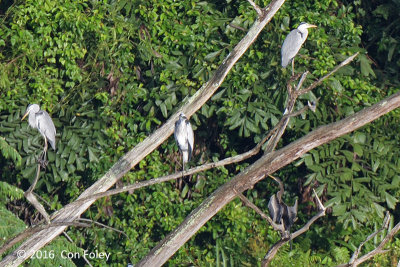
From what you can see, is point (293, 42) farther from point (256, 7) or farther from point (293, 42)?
point (256, 7)

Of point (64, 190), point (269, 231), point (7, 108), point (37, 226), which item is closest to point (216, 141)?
point (269, 231)

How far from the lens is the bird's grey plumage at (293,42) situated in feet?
19.1

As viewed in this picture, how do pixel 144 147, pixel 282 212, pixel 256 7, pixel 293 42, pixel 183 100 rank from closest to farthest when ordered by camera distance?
pixel 282 212 < pixel 256 7 < pixel 144 147 < pixel 293 42 < pixel 183 100

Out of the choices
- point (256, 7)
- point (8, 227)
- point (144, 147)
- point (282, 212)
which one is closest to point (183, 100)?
point (144, 147)

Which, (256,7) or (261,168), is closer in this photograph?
(261,168)

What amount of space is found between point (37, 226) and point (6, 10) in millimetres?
2975

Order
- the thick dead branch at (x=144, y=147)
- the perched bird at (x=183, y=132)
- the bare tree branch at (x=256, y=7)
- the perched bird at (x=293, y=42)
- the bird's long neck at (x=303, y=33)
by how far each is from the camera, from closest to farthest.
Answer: the bare tree branch at (x=256, y=7), the thick dead branch at (x=144, y=147), the perched bird at (x=183, y=132), the perched bird at (x=293, y=42), the bird's long neck at (x=303, y=33)

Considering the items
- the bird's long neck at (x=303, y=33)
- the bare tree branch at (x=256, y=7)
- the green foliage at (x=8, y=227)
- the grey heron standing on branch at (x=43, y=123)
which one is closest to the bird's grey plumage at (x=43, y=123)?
the grey heron standing on branch at (x=43, y=123)

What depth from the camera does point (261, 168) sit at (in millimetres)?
4617

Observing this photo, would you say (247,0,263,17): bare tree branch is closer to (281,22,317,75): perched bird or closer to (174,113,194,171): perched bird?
(281,22,317,75): perched bird

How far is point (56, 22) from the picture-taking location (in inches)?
252

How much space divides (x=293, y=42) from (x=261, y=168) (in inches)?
61.1

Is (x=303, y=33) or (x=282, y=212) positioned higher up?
(x=303, y=33)

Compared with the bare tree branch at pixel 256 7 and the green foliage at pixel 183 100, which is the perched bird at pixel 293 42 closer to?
Answer: the green foliage at pixel 183 100
